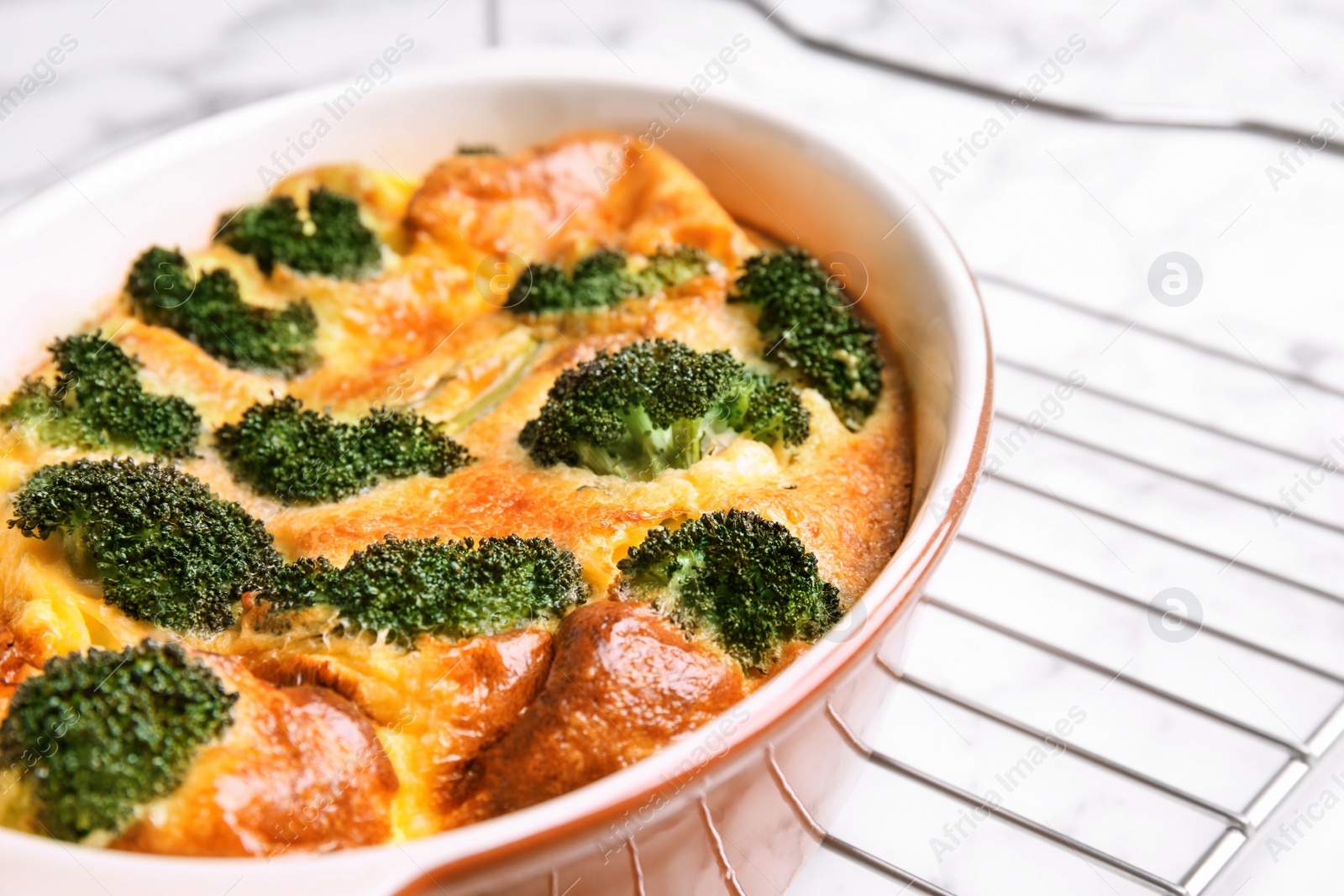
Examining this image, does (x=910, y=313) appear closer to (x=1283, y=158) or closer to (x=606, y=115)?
(x=606, y=115)

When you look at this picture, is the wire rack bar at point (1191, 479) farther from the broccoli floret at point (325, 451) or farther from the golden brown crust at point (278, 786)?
the golden brown crust at point (278, 786)

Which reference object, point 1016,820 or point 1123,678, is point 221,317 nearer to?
point 1016,820

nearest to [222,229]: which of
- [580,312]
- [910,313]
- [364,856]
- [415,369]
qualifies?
[415,369]

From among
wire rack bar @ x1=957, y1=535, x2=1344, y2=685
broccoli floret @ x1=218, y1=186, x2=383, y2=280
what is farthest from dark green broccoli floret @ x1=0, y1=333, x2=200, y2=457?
wire rack bar @ x1=957, y1=535, x2=1344, y2=685

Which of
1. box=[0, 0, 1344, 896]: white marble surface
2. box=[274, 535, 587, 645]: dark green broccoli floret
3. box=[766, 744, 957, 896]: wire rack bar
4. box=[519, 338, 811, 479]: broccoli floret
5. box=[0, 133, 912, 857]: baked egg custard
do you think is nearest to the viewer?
box=[0, 133, 912, 857]: baked egg custard

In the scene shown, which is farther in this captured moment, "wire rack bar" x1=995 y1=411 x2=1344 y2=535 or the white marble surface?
the white marble surface

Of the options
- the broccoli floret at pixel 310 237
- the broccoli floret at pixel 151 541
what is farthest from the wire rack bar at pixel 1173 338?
the broccoli floret at pixel 151 541

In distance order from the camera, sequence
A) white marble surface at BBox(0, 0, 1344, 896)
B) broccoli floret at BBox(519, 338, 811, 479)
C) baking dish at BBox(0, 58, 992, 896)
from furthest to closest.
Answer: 1. white marble surface at BBox(0, 0, 1344, 896)
2. broccoli floret at BBox(519, 338, 811, 479)
3. baking dish at BBox(0, 58, 992, 896)

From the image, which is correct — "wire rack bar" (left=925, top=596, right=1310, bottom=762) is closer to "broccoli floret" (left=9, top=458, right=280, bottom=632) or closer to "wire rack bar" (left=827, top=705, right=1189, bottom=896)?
"wire rack bar" (left=827, top=705, right=1189, bottom=896)
